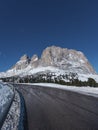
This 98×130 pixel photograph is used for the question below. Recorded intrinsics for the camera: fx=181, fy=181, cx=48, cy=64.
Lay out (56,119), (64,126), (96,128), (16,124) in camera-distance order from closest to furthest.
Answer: (96,128), (64,126), (16,124), (56,119)

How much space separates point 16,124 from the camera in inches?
247

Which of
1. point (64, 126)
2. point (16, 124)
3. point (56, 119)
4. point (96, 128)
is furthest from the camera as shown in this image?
point (56, 119)

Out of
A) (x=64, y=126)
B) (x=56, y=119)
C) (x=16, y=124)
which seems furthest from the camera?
(x=56, y=119)

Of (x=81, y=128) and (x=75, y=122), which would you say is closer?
(x=81, y=128)

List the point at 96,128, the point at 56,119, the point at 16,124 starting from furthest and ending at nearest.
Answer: the point at 56,119
the point at 16,124
the point at 96,128

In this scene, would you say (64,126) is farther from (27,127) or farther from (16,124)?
(16,124)

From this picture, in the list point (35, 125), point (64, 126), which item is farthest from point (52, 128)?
point (35, 125)

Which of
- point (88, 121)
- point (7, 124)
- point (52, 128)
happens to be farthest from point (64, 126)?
point (7, 124)

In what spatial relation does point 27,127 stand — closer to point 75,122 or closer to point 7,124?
point 7,124

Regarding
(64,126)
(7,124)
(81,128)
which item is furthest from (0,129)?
(81,128)

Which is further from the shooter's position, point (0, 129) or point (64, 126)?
point (64, 126)

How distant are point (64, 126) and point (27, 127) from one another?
1241 mm

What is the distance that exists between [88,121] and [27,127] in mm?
2129

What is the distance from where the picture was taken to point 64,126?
589 centimetres
